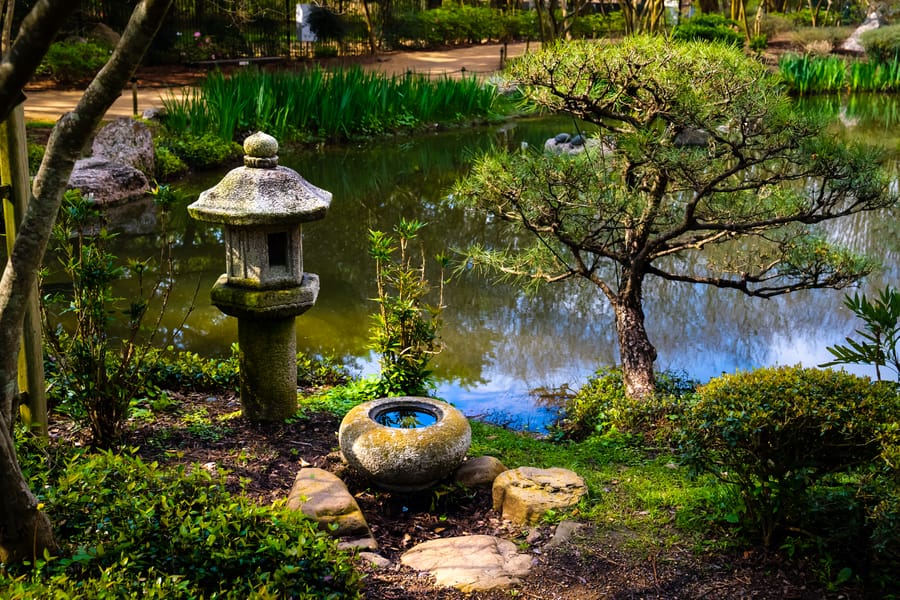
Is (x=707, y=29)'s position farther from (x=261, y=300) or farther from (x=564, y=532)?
(x=564, y=532)

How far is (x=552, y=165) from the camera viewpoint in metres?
5.28

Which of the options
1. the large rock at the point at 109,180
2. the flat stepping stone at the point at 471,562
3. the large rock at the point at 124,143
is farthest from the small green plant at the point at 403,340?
the large rock at the point at 124,143

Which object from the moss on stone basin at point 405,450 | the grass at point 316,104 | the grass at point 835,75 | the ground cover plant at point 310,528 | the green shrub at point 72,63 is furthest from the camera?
the grass at point 835,75

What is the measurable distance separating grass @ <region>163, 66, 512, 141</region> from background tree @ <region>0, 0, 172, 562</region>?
9912mm

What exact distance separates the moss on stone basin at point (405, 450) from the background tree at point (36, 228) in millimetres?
1455

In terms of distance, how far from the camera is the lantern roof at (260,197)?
4.15m

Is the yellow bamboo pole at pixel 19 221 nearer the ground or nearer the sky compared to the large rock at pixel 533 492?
nearer the sky

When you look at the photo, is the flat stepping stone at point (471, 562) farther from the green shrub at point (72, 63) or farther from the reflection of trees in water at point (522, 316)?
the green shrub at point (72, 63)

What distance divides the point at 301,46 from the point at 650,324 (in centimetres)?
1591

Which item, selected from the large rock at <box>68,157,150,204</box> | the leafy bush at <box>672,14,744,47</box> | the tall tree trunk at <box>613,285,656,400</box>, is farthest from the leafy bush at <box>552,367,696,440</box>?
the leafy bush at <box>672,14,744,47</box>

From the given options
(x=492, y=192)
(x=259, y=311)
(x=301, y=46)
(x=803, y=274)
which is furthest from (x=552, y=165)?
(x=301, y=46)

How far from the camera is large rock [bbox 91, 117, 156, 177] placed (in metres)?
10.7

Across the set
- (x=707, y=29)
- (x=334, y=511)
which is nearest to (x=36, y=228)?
(x=334, y=511)

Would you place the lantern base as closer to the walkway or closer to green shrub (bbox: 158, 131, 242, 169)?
the walkway
